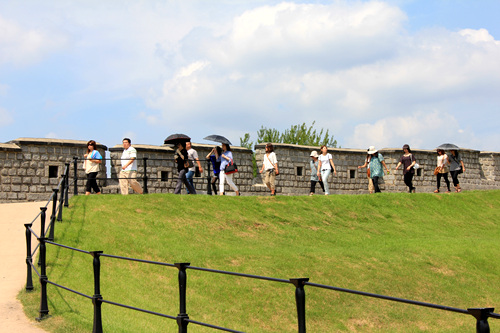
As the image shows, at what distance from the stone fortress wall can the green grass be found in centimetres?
230

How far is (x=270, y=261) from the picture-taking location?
1239 centimetres

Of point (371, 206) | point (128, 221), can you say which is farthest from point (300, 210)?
point (128, 221)

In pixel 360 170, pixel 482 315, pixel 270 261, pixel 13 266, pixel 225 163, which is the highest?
pixel 225 163

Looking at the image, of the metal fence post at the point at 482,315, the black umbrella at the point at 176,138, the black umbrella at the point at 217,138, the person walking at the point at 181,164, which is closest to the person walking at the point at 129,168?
the person walking at the point at 181,164

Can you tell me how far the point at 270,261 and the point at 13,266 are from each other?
488 centimetres

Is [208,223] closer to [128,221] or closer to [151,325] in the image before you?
[128,221]

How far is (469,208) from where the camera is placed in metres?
20.3

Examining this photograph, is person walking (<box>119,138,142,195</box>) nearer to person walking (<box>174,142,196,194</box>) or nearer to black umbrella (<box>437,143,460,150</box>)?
person walking (<box>174,142,196,194</box>)

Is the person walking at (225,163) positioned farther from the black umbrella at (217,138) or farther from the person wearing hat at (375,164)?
the person wearing hat at (375,164)

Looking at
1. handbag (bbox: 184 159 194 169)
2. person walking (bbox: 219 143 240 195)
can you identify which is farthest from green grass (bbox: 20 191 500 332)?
handbag (bbox: 184 159 194 169)

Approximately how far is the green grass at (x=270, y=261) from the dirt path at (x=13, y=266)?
23 cm

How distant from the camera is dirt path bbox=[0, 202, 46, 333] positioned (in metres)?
7.74

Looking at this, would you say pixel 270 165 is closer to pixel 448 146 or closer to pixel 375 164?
pixel 375 164

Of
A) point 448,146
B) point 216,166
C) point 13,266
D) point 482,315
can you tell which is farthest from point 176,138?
point 482,315
